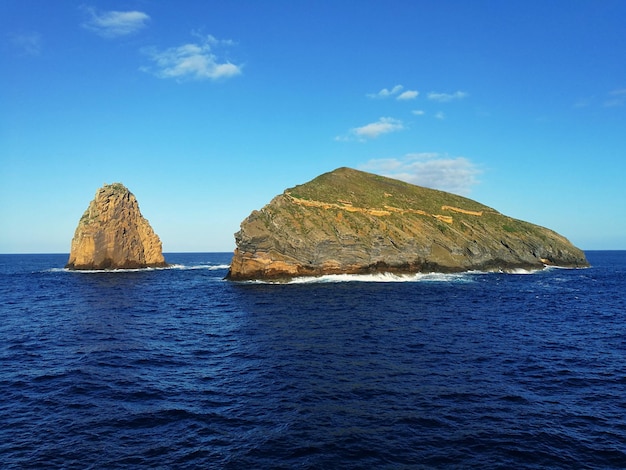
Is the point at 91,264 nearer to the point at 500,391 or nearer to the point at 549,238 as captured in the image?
the point at 500,391

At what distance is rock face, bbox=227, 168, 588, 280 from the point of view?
7875 centimetres

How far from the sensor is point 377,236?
8594 centimetres

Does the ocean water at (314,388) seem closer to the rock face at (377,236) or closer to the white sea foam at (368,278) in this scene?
the white sea foam at (368,278)

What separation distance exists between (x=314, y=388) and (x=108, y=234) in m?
107

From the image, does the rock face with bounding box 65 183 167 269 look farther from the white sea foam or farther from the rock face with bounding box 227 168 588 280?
the white sea foam

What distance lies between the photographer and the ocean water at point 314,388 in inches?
602

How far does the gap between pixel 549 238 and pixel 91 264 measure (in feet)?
441

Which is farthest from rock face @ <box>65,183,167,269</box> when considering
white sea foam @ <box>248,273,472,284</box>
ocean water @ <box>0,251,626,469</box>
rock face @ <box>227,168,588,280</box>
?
ocean water @ <box>0,251,626,469</box>

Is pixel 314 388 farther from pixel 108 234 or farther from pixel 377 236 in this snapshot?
pixel 108 234

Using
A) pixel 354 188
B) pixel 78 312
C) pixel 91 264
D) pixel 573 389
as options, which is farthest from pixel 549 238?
pixel 91 264

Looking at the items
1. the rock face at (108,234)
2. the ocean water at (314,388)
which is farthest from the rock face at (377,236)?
the rock face at (108,234)

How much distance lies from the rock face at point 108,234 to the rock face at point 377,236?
5059 cm

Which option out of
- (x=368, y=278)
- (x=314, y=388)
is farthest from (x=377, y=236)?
(x=314, y=388)

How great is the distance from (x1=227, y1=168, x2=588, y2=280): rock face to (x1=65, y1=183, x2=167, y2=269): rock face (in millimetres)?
50589
